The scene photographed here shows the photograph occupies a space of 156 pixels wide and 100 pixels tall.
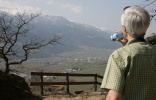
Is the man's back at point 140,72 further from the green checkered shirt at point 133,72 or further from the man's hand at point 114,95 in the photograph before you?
the man's hand at point 114,95

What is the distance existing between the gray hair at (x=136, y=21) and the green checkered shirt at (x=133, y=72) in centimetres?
9

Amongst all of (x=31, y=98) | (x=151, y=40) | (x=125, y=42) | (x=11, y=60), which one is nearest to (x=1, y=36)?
(x=11, y=60)

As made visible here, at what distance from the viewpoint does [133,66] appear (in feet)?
5.33

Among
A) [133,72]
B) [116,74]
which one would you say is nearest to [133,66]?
[133,72]

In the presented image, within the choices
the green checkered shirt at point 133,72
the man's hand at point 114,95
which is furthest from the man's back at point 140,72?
the man's hand at point 114,95

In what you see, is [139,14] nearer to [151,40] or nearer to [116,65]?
[116,65]

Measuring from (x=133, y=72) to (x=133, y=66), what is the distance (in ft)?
0.15

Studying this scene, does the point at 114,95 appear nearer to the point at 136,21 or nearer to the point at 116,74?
the point at 116,74

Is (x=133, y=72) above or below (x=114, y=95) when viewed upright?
above

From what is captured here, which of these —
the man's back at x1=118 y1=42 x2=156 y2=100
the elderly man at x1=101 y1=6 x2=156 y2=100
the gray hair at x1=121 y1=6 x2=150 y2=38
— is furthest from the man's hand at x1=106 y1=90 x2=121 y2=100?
the gray hair at x1=121 y1=6 x2=150 y2=38

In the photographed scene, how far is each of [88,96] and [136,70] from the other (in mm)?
9379

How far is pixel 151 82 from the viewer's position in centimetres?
171

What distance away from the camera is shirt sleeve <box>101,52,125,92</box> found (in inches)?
62.1

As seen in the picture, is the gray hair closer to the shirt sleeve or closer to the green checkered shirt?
the green checkered shirt
